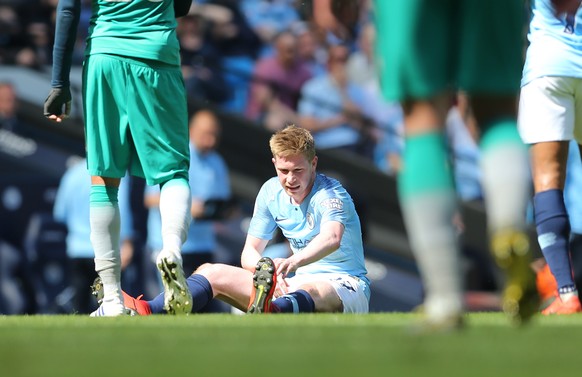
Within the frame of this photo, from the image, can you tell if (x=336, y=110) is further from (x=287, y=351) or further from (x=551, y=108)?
(x=287, y=351)

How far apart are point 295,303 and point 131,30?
1.71 metres

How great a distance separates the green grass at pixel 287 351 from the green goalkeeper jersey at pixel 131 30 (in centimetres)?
212

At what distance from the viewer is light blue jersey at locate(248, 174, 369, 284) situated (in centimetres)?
739

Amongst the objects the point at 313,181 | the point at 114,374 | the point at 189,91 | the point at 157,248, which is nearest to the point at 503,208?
the point at 114,374

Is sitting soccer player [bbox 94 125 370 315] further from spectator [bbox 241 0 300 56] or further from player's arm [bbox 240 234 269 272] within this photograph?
spectator [bbox 241 0 300 56]

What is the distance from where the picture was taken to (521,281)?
163 inches

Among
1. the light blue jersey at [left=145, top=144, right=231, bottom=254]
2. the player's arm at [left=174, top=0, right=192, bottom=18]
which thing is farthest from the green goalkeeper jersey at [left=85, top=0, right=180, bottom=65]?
the light blue jersey at [left=145, top=144, right=231, bottom=254]

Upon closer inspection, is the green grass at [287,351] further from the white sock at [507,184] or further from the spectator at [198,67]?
the spectator at [198,67]

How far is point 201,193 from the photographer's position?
12.5 meters

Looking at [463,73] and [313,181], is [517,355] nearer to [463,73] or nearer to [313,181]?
[463,73]

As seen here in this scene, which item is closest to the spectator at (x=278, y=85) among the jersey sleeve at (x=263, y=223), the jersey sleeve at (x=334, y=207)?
the jersey sleeve at (x=263, y=223)

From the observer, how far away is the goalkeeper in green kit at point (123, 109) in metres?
6.59

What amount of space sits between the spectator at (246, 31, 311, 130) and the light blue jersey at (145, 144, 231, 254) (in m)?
1.97

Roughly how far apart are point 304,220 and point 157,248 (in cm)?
455
